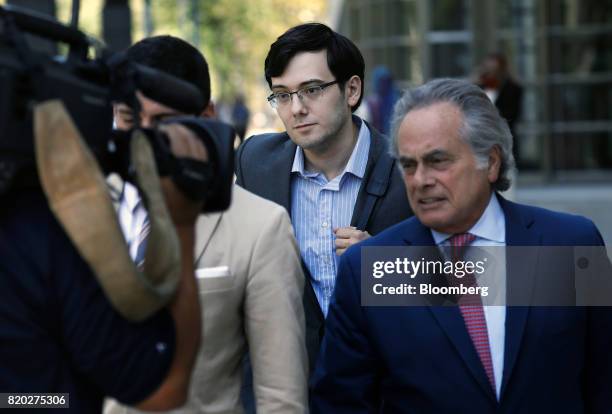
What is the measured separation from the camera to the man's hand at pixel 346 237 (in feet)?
14.0

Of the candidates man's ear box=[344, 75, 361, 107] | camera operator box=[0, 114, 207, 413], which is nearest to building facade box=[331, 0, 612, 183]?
man's ear box=[344, 75, 361, 107]

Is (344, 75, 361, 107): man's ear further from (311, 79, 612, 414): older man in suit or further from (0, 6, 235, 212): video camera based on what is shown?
(0, 6, 235, 212): video camera

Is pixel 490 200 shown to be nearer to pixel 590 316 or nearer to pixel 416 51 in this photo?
pixel 590 316

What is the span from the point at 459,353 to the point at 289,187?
140cm

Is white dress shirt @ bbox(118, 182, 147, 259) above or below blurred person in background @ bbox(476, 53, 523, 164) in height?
above

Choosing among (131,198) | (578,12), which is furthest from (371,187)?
(578,12)

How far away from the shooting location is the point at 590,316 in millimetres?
3480

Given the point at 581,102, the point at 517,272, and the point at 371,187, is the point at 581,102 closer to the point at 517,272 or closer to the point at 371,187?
the point at 371,187

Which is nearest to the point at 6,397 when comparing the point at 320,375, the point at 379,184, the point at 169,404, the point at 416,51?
the point at 169,404

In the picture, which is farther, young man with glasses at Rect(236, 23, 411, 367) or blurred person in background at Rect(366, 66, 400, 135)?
blurred person in background at Rect(366, 66, 400, 135)

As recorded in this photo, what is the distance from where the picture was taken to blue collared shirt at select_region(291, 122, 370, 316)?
444 centimetres

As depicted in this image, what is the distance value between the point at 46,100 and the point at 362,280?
5.06ft

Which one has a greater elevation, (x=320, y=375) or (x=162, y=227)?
(x=162, y=227)

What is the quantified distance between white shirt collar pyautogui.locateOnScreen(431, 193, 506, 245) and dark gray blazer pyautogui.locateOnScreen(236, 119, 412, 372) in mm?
855
